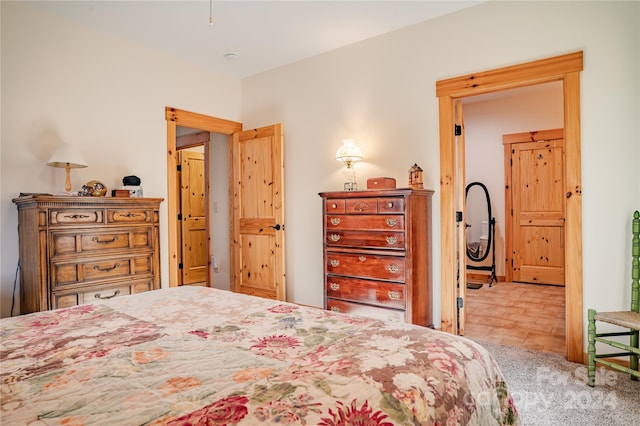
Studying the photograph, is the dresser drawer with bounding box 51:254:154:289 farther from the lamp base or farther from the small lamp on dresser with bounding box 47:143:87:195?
the lamp base

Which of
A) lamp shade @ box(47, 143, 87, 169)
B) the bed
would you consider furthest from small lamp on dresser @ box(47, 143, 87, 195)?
the bed

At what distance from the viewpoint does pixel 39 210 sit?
2.62m

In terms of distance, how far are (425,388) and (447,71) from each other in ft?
9.84

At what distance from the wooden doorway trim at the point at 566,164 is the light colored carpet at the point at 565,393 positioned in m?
0.24

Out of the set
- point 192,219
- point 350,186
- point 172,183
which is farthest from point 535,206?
point 192,219

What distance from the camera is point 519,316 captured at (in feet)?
12.7

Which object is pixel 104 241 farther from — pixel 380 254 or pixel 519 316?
pixel 519 316

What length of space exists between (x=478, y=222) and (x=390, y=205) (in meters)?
3.75

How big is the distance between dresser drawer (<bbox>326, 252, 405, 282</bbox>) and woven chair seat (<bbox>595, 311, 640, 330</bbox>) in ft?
4.17

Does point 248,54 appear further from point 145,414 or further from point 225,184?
point 145,414

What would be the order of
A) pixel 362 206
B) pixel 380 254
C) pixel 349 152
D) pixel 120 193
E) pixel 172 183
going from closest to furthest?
pixel 380 254
pixel 362 206
pixel 120 193
pixel 349 152
pixel 172 183

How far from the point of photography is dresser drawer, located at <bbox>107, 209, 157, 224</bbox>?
3023 millimetres

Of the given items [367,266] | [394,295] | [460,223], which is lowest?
[394,295]

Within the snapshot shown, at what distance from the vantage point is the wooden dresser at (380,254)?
2.95 meters
